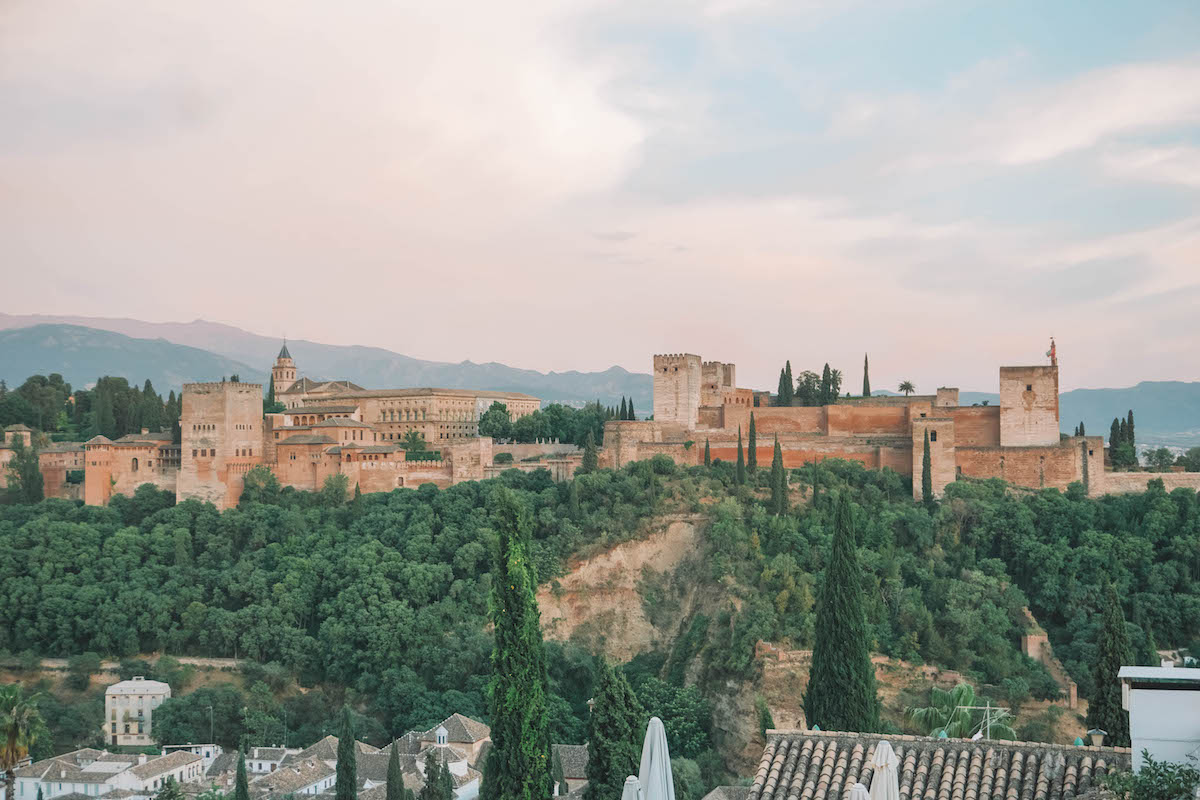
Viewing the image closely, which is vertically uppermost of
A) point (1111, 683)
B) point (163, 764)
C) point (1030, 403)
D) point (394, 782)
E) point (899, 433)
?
point (1030, 403)

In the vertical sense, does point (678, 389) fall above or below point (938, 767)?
above

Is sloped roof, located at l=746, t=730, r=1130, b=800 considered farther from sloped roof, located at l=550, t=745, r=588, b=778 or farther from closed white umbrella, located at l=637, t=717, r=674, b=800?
sloped roof, located at l=550, t=745, r=588, b=778

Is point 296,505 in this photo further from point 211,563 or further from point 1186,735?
point 1186,735

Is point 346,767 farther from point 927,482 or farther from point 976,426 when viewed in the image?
point 976,426

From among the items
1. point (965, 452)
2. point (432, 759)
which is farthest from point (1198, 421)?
point (432, 759)

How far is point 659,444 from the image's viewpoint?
4044 centimetres

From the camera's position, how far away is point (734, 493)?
36.8 m

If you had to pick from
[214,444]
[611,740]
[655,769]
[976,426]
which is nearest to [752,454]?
[976,426]

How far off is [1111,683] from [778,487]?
54.4 feet

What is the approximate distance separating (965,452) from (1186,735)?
28.9m

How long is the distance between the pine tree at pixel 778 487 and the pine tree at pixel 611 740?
17538 millimetres

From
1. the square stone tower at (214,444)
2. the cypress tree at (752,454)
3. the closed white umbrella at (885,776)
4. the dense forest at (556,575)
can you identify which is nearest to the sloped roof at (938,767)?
the closed white umbrella at (885,776)

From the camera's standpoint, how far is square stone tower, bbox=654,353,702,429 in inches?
1642

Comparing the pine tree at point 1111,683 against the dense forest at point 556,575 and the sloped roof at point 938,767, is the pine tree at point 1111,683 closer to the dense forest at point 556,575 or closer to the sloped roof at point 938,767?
the sloped roof at point 938,767
